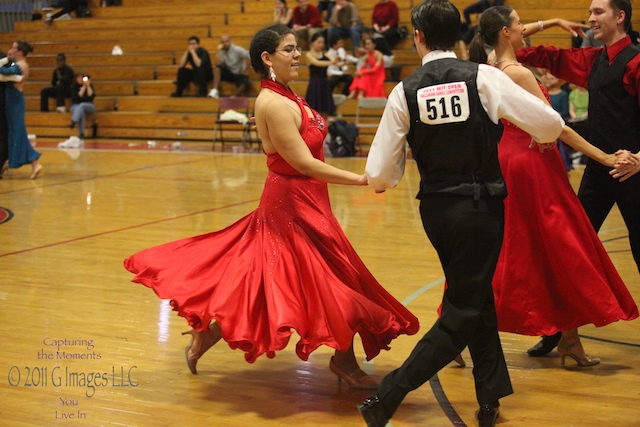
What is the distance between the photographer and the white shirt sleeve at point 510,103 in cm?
303

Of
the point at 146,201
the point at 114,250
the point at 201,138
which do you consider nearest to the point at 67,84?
the point at 201,138

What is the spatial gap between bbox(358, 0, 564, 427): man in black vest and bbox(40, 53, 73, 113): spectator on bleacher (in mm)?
14285

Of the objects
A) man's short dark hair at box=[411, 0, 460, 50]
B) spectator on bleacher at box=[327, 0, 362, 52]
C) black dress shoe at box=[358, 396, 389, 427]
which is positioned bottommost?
black dress shoe at box=[358, 396, 389, 427]

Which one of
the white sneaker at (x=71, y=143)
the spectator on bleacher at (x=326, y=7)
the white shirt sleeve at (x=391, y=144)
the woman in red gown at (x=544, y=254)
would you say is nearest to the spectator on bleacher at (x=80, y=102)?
the white sneaker at (x=71, y=143)

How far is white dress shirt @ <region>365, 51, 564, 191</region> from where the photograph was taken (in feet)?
9.97

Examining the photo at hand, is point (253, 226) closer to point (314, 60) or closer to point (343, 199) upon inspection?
point (343, 199)

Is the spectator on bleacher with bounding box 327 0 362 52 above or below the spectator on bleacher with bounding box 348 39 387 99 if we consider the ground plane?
above

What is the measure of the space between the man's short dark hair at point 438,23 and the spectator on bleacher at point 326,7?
43.7ft

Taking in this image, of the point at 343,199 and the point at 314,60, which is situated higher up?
the point at 314,60

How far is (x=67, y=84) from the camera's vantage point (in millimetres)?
16703

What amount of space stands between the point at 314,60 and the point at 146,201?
5251 mm

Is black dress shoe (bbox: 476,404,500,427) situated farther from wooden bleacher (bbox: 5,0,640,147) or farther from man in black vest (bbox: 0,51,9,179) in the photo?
wooden bleacher (bbox: 5,0,640,147)

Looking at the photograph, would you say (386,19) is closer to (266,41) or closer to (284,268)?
(266,41)

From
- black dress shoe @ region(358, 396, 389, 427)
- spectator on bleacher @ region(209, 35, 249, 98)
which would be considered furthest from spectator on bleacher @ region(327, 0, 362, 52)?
black dress shoe @ region(358, 396, 389, 427)
